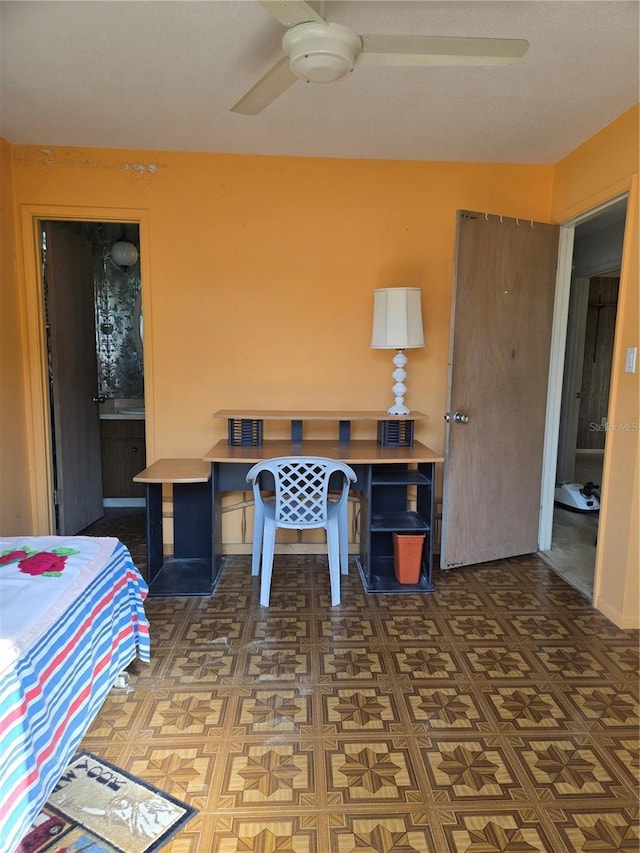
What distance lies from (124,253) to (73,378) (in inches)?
47.0

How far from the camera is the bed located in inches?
44.5

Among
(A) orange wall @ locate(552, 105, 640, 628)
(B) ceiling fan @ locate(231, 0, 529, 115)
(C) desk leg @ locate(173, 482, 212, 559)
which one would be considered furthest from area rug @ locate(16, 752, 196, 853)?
(B) ceiling fan @ locate(231, 0, 529, 115)

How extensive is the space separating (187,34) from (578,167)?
2.27 m

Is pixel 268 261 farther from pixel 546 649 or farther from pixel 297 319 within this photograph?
pixel 546 649

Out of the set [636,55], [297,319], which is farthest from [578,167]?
[297,319]

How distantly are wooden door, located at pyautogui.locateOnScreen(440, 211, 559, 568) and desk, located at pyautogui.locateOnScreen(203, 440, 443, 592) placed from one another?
21 centimetres

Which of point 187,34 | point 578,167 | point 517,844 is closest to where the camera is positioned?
point 517,844

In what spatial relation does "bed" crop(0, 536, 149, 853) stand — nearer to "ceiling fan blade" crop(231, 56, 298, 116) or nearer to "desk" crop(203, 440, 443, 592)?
"desk" crop(203, 440, 443, 592)

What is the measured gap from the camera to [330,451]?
3.07 meters

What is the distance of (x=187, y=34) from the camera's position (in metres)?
1.99

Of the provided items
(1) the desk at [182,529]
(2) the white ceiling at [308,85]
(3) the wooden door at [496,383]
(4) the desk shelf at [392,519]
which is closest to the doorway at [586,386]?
(3) the wooden door at [496,383]

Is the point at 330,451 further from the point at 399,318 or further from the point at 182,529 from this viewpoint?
the point at 182,529

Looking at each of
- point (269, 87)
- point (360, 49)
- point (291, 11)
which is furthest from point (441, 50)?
point (269, 87)

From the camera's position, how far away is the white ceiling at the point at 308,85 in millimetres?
1878
